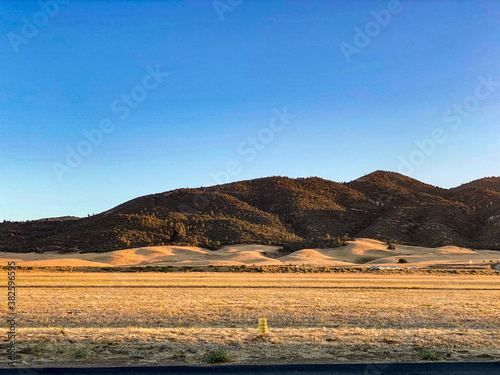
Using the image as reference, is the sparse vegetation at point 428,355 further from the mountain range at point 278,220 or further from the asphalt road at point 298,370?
the mountain range at point 278,220

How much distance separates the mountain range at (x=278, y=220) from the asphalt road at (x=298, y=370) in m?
94.3

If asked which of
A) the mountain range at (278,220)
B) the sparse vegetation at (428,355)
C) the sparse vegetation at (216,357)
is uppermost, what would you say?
the mountain range at (278,220)

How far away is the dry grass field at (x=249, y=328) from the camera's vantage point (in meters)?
12.8

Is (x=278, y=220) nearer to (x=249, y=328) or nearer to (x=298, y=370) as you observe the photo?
(x=249, y=328)

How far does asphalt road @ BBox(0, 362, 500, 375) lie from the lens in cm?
1090

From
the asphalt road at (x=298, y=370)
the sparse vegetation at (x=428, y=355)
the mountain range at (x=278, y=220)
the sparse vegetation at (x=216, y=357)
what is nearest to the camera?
the asphalt road at (x=298, y=370)

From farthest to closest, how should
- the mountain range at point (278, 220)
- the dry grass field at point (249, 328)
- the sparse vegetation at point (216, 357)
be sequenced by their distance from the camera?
the mountain range at point (278, 220), the dry grass field at point (249, 328), the sparse vegetation at point (216, 357)

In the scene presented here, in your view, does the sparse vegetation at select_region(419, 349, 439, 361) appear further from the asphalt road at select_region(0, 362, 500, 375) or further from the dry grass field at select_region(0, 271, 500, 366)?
the asphalt road at select_region(0, 362, 500, 375)

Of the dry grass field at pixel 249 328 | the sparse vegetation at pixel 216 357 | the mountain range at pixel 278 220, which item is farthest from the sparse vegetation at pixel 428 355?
the mountain range at pixel 278 220

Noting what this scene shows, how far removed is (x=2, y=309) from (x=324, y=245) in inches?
3552

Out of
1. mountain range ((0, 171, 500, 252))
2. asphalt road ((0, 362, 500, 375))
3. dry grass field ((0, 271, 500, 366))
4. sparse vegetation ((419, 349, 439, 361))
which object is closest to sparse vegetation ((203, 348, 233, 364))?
dry grass field ((0, 271, 500, 366))

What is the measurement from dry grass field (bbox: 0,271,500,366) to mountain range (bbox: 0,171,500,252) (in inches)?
3140

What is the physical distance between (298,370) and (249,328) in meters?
6.55

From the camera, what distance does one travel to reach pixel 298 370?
1114cm
